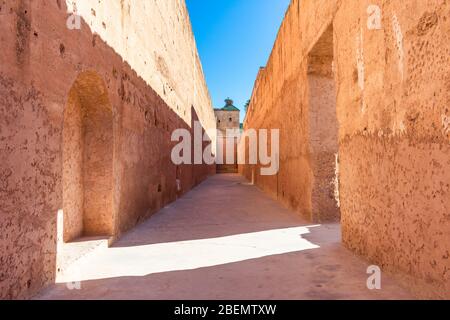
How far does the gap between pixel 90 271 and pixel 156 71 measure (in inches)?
166

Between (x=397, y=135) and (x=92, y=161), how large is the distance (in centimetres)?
314

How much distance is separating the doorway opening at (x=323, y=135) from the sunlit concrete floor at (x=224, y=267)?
38 centimetres

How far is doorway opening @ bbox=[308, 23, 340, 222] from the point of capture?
4.39 meters

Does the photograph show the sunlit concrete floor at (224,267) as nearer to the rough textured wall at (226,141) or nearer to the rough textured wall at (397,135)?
the rough textured wall at (397,135)

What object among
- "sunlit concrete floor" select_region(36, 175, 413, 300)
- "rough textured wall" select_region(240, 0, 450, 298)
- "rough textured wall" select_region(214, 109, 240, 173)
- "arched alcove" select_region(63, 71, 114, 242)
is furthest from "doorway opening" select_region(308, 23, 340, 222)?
"rough textured wall" select_region(214, 109, 240, 173)

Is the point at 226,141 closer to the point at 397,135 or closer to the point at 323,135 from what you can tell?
the point at 323,135

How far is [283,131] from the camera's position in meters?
6.68

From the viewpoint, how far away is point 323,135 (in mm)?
4559

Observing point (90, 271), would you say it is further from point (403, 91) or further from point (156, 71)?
point (156, 71)

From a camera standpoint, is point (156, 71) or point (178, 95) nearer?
point (156, 71)

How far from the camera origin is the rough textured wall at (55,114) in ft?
5.58

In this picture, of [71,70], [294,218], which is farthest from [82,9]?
[294,218]

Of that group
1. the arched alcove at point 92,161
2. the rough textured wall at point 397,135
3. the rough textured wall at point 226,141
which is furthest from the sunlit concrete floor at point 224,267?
the rough textured wall at point 226,141

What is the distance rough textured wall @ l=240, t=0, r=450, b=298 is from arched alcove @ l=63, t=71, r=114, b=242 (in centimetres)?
272
